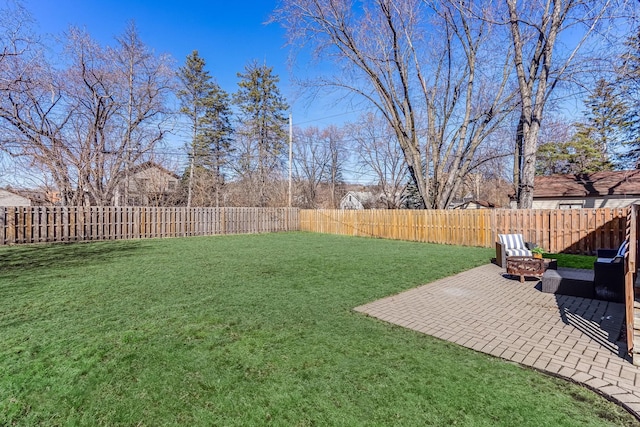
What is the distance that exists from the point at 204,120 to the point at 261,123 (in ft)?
15.8

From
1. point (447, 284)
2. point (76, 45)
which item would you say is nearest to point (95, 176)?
point (76, 45)

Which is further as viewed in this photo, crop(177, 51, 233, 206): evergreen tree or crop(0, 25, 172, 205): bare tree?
Result: crop(177, 51, 233, 206): evergreen tree

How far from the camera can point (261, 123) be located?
93.7ft

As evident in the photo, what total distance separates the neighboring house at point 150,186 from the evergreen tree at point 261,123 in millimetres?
6586

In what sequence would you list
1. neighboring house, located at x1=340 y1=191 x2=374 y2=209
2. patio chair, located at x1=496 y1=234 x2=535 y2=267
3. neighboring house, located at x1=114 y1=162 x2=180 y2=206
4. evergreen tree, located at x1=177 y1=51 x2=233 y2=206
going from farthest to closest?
neighboring house, located at x1=340 y1=191 x2=374 y2=209 → evergreen tree, located at x1=177 y1=51 x2=233 y2=206 → neighboring house, located at x1=114 y1=162 x2=180 y2=206 → patio chair, located at x1=496 y1=234 x2=535 y2=267

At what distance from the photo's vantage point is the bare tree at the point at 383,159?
30.5m

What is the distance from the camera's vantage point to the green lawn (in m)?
2.19

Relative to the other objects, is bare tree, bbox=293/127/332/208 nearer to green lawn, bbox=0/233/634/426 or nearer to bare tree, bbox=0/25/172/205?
bare tree, bbox=0/25/172/205

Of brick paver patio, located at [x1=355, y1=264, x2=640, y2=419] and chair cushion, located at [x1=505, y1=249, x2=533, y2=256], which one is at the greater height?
chair cushion, located at [x1=505, y1=249, x2=533, y2=256]

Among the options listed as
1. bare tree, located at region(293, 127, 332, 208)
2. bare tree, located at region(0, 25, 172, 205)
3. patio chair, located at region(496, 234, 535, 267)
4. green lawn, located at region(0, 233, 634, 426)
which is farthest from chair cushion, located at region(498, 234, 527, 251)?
bare tree, located at region(293, 127, 332, 208)

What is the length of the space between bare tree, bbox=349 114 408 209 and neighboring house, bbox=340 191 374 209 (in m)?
8.39

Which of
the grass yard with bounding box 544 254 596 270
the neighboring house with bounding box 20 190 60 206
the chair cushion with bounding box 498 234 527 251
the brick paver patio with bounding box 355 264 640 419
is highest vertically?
the neighboring house with bounding box 20 190 60 206

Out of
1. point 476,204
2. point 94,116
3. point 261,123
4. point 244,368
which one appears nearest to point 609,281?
point 244,368

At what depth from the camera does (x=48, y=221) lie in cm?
1322
